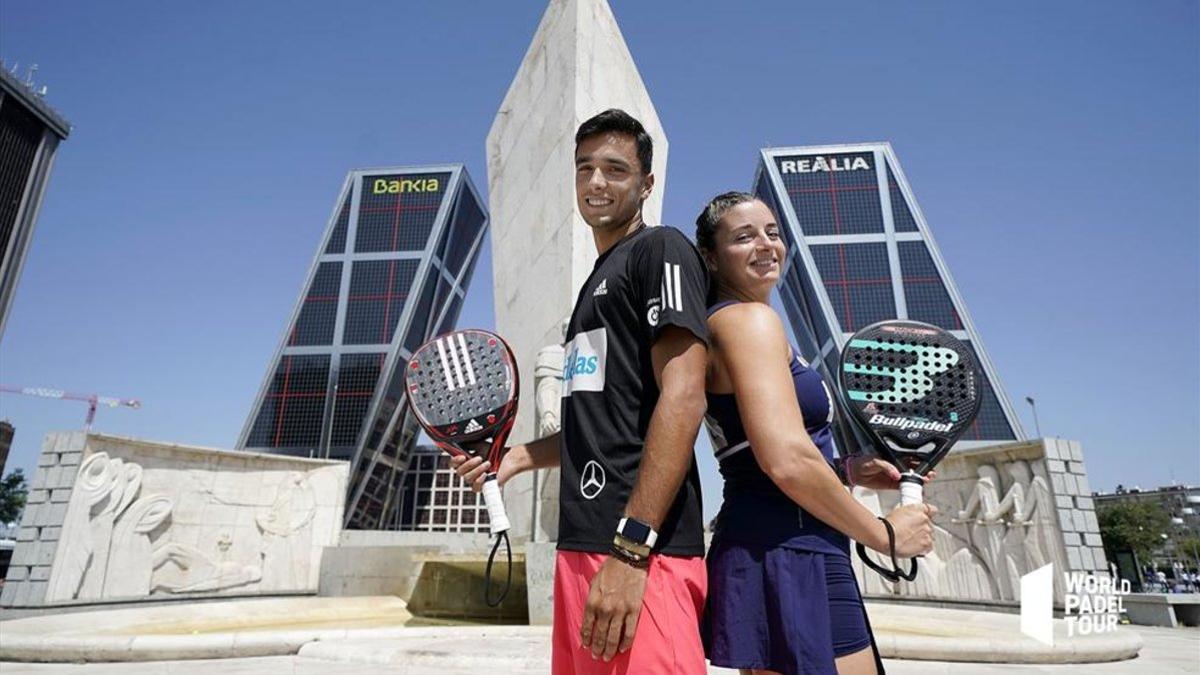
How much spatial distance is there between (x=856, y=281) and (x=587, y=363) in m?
55.3

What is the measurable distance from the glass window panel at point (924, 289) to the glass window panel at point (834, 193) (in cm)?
359

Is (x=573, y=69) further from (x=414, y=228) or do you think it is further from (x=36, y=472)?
(x=414, y=228)

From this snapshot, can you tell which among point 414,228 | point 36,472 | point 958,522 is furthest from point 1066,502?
point 414,228

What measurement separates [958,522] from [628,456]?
23.2ft

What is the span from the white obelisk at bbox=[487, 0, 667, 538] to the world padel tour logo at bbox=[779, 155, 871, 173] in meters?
53.7

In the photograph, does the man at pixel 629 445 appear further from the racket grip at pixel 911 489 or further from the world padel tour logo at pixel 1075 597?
the world padel tour logo at pixel 1075 597

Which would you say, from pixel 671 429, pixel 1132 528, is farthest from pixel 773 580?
pixel 1132 528

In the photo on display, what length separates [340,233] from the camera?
57.3m

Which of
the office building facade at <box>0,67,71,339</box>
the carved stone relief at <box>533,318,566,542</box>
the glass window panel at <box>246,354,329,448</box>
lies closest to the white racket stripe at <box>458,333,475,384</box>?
the carved stone relief at <box>533,318,566,542</box>

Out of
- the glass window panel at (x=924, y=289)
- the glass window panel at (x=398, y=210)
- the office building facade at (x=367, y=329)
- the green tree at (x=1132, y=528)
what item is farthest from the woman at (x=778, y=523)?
the glass window panel at (x=398, y=210)

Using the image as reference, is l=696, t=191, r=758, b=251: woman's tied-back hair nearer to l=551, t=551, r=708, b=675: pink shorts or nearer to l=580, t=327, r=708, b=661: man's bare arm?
l=580, t=327, r=708, b=661: man's bare arm

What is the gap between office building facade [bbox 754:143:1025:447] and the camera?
4944 cm

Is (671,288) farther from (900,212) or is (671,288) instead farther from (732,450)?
(900,212)

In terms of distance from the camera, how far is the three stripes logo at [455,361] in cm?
151
